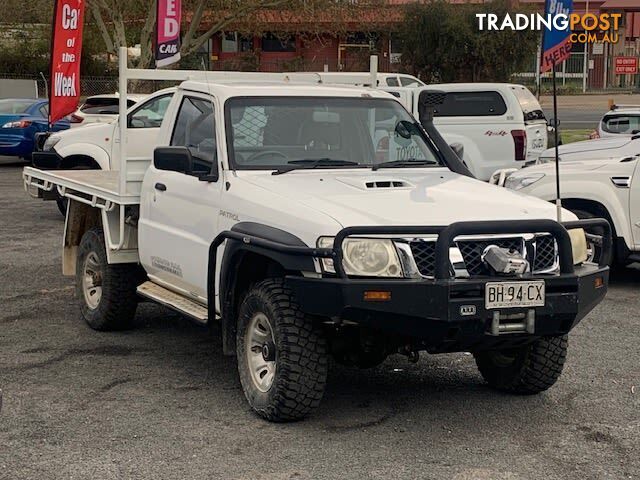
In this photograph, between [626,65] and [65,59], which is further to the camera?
[626,65]

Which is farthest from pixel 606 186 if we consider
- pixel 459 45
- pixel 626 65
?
pixel 626 65

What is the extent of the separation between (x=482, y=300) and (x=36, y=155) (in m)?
5.42

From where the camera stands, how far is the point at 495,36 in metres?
50.6

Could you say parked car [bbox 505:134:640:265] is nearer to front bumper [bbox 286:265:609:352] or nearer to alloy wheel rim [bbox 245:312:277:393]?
front bumper [bbox 286:265:609:352]

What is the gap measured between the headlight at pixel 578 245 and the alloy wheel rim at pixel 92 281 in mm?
3683

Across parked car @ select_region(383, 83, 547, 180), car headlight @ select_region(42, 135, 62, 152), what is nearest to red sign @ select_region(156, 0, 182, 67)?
car headlight @ select_region(42, 135, 62, 152)

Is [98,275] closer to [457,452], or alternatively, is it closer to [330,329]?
[330,329]

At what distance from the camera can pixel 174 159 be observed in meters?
6.84

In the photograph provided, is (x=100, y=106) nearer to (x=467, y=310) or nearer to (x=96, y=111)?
(x=96, y=111)

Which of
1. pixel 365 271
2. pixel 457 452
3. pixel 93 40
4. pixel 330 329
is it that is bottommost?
pixel 457 452

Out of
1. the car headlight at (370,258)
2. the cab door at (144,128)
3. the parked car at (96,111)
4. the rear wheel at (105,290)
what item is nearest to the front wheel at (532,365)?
the car headlight at (370,258)

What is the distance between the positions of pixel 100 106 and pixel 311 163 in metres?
15.5

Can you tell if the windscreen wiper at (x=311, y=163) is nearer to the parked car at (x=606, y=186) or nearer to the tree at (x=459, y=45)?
the parked car at (x=606, y=186)

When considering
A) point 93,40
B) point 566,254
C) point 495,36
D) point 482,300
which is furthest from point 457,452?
point 495,36
